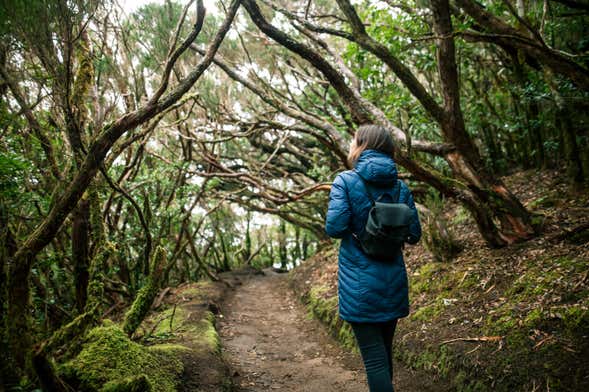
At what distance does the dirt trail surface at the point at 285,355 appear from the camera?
4.30 metres

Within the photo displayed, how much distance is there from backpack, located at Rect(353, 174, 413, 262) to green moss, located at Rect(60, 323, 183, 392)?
75.3 inches

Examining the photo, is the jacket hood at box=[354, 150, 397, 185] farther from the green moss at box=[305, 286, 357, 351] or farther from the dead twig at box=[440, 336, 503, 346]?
the green moss at box=[305, 286, 357, 351]

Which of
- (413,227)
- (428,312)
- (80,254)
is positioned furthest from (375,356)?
(80,254)

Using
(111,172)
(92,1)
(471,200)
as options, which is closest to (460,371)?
(471,200)

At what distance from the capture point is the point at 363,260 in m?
2.69

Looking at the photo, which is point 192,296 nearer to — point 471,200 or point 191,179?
point 191,179

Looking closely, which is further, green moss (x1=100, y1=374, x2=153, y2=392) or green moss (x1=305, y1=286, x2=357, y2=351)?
green moss (x1=305, y1=286, x2=357, y2=351)

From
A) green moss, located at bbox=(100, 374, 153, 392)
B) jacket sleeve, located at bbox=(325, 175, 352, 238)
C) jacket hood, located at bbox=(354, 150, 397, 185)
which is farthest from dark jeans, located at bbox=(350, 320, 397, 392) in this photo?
green moss, located at bbox=(100, 374, 153, 392)

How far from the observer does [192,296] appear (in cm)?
850

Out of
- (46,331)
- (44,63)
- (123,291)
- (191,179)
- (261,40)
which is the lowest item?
(46,331)

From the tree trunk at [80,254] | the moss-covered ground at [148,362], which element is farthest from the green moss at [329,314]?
the tree trunk at [80,254]

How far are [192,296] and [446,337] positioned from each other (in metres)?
6.00

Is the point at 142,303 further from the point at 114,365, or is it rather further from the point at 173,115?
the point at 173,115

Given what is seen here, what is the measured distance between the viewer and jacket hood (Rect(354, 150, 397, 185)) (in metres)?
2.75
